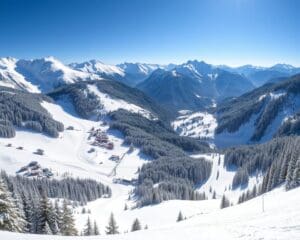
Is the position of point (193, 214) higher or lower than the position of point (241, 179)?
lower

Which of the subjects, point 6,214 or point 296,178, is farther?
point 296,178

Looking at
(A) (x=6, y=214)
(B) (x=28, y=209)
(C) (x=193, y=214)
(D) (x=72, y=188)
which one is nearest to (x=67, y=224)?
(B) (x=28, y=209)

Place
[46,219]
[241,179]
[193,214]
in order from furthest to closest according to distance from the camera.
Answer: [241,179] < [193,214] < [46,219]

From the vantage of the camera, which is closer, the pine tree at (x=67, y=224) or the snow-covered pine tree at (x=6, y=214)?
the snow-covered pine tree at (x=6, y=214)

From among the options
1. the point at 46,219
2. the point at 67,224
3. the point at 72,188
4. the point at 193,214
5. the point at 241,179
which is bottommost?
the point at 193,214

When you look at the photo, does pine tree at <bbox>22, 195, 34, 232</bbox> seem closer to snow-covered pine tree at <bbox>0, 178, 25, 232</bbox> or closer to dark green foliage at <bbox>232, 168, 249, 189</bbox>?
snow-covered pine tree at <bbox>0, 178, 25, 232</bbox>

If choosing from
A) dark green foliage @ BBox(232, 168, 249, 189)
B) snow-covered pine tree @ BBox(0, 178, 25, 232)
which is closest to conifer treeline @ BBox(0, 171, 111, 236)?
snow-covered pine tree @ BBox(0, 178, 25, 232)

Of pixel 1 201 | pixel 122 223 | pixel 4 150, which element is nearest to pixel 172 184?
pixel 122 223

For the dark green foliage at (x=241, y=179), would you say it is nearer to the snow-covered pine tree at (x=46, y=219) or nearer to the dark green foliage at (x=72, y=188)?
the dark green foliage at (x=72, y=188)

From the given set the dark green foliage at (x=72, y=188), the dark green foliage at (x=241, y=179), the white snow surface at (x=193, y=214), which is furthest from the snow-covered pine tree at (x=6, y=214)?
Answer: the dark green foliage at (x=241, y=179)

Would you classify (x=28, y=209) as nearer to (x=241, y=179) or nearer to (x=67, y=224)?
(x=67, y=224)

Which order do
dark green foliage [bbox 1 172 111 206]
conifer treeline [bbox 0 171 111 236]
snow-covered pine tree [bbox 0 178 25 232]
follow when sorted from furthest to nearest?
dark green foliage [bbox 1 172 111 206] → conifer treeline [bbox 0 171 111 236] → snow-covered pine tree [bbox 0 178 25 232]
